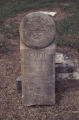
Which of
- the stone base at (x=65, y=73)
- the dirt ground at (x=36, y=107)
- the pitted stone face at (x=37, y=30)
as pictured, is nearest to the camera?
the pitted stone face at (x=37, y=30)

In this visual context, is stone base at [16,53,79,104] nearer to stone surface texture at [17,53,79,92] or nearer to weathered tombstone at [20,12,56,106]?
stone surface texture at [17,53,79,92]

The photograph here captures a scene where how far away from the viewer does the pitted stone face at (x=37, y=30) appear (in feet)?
12.9

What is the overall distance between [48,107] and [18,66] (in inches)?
75.9

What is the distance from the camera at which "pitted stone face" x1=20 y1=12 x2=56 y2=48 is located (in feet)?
12.9

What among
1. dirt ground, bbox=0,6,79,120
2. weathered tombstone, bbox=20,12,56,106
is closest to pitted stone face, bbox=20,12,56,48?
weathered tombstone, bbox=20,12,56,106

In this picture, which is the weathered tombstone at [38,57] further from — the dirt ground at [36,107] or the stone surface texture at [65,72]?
the stone surface texture at [65,72]

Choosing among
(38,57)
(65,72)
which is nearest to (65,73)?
(65,72)

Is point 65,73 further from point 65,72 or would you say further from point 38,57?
point 38,57

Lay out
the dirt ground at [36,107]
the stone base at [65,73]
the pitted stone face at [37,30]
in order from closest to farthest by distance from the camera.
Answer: the pitted stone face at [37,30] → the dirt ground at [36,107] → the stone base at [65,73]

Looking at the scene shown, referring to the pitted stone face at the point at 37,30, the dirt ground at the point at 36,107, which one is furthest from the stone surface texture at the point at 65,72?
the pitted stone face at the point at 37,30

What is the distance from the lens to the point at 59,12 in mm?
10352

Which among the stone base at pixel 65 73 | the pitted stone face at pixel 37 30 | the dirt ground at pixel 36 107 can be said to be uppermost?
the pitted stone face at pixel 37 30

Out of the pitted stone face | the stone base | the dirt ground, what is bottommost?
the dirt ground

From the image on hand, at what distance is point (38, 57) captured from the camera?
410 centimetres
